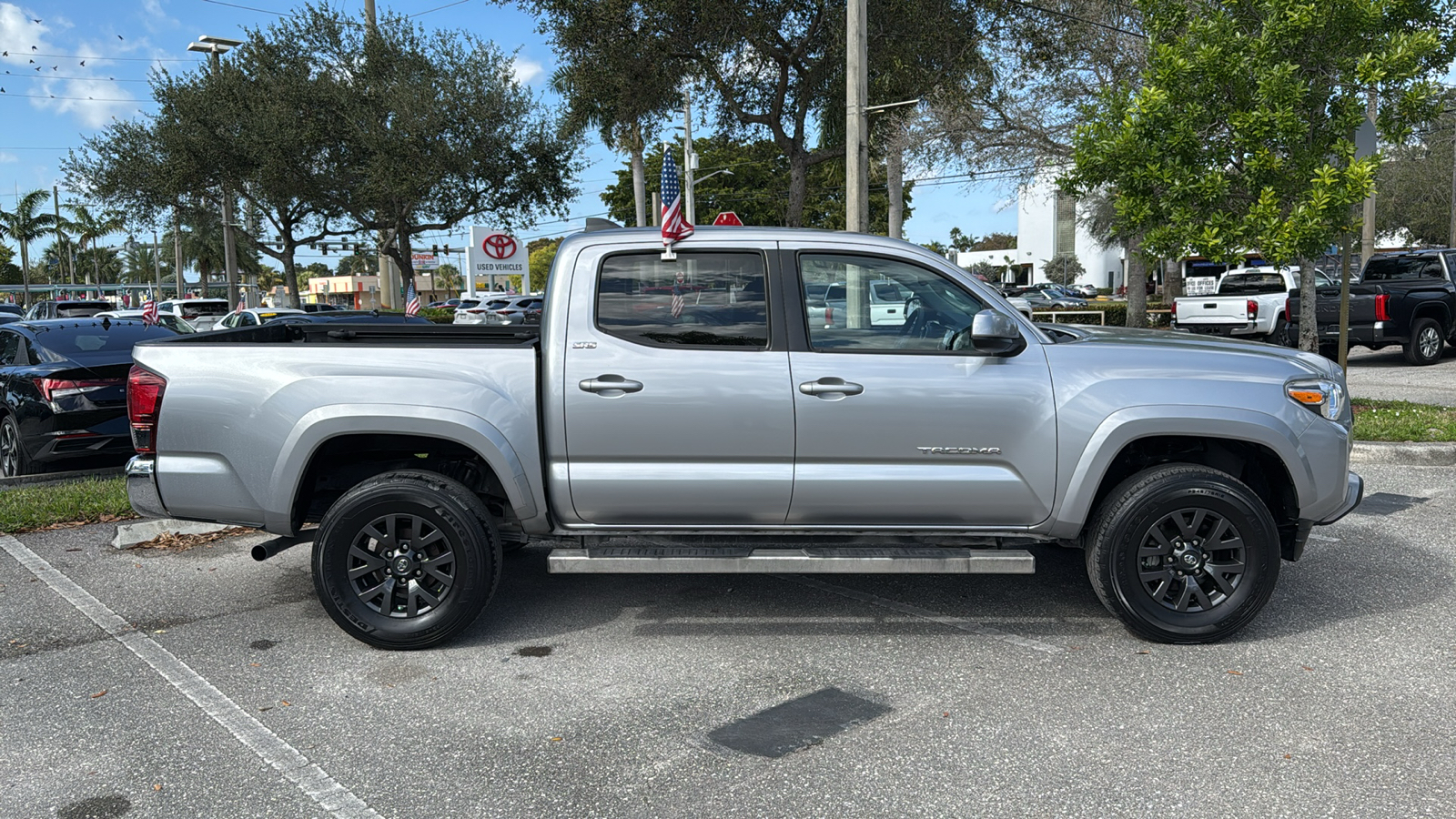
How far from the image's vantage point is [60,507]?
7473mm

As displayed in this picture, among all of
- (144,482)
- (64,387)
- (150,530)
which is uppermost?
(64,387)

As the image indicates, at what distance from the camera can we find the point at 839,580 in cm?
591

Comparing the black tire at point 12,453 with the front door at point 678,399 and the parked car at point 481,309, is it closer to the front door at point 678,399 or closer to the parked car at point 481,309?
the front door at point 678,399

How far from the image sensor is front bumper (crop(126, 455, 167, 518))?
4.84 meters

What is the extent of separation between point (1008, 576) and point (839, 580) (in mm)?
956

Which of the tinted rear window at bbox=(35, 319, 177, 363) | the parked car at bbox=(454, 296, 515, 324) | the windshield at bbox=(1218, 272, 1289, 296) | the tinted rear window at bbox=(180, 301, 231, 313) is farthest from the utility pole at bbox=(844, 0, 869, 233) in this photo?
the tinted rear window at bbox=(180, 301, 231, 313)

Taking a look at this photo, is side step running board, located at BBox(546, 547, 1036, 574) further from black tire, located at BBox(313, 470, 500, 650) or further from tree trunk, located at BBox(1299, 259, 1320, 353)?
tree trunk, located at BBox(1299, 259, 1320, 353)

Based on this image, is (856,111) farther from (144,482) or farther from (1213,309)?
(144,482)

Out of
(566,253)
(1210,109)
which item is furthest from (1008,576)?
(1210,109)

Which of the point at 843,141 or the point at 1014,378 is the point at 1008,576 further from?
the point at 843,141

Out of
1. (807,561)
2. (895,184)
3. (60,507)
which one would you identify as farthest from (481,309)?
(807,561)

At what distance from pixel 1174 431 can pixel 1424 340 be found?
15.3 metres

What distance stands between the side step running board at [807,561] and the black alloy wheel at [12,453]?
644cm

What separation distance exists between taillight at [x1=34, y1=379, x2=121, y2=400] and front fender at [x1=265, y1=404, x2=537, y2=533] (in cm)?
493
